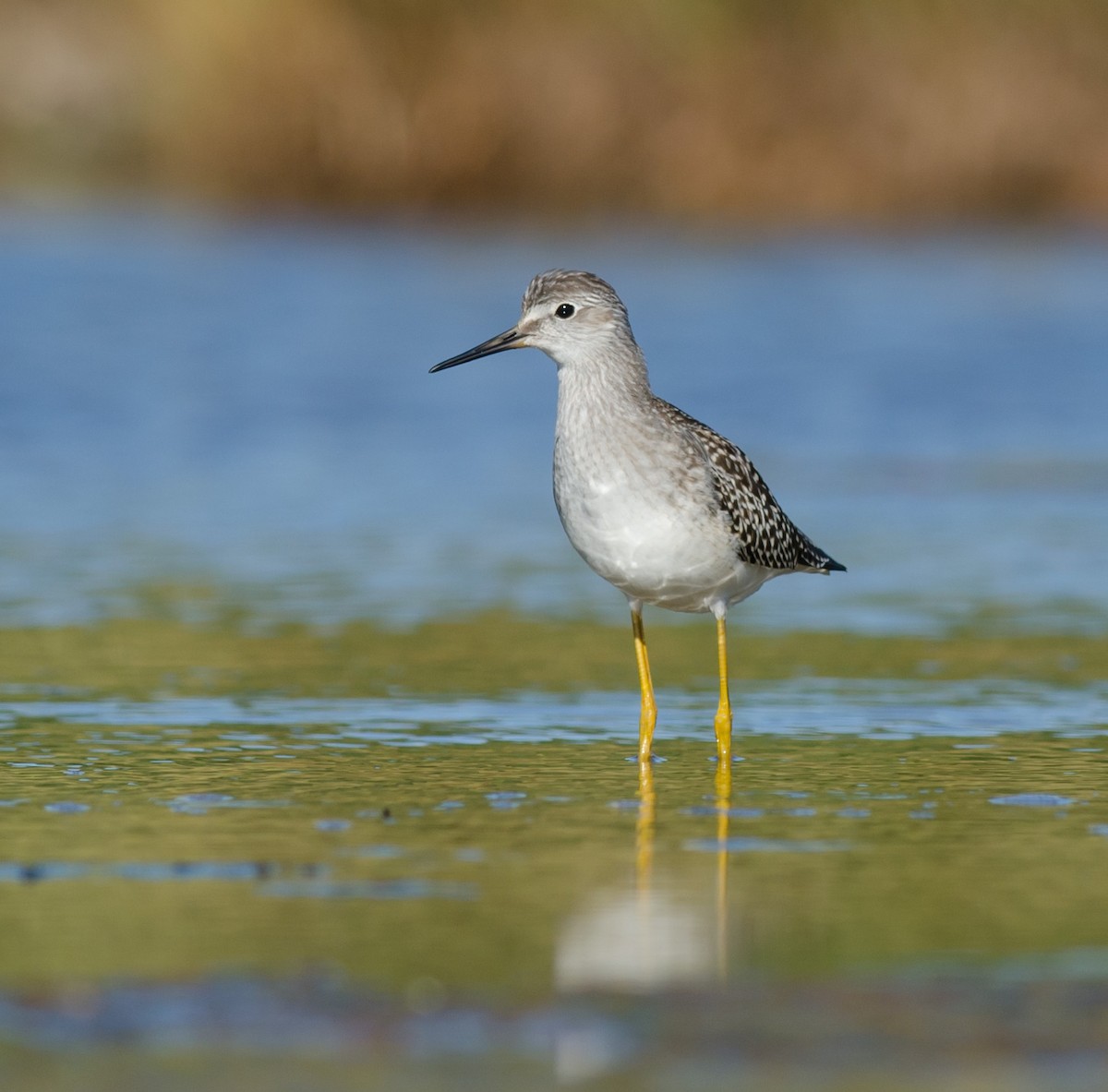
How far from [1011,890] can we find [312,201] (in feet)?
82.1

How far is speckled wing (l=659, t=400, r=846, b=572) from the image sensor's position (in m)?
8.08

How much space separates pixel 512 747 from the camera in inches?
297

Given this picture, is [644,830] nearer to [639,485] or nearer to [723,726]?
[723,726]

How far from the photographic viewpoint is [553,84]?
28547 millimetres

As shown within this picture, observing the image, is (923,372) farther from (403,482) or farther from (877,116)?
(877,116)

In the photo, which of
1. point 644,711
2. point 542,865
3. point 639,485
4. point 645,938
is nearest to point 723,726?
point 644,711

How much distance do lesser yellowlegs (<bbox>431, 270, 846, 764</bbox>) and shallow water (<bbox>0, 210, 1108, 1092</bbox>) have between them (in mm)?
493

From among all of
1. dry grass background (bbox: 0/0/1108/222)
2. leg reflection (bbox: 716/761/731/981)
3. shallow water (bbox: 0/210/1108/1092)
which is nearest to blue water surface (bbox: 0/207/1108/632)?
shallow water (bbox: 0/210/1108/1092)

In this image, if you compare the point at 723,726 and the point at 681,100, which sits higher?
the point at 681,100

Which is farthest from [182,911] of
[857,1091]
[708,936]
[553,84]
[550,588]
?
[553,84]

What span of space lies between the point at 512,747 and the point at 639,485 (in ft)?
3.02

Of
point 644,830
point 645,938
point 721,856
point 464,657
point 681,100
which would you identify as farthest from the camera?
point 681,100

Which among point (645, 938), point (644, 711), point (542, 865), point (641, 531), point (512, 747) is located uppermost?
point (641, 531)

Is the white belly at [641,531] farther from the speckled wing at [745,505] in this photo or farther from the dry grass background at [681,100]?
the dry grass background at [681,100]
